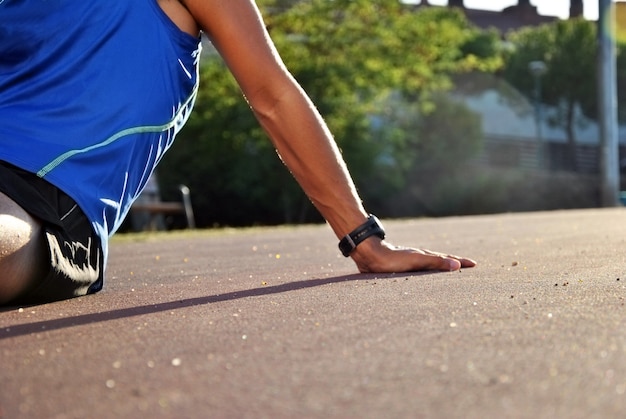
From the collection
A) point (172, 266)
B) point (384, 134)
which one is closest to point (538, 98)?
point (384, 134)

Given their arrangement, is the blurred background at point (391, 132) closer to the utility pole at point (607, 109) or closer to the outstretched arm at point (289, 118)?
the utility pole at point (607, 109)

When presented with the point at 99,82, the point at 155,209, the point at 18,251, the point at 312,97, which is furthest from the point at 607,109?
the point at 18,251

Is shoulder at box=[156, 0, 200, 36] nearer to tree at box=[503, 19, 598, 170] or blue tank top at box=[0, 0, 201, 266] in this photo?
blue tank top at box=[0, 0, 201, 266]

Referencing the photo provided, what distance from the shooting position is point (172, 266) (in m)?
5.14

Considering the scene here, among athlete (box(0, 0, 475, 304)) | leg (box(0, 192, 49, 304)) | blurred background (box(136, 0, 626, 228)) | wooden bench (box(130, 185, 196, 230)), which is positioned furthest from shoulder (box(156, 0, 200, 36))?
blurred background (box(136, 0, 626, 228))

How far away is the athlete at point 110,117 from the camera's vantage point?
10.5 ft

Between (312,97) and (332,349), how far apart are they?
24.9 m

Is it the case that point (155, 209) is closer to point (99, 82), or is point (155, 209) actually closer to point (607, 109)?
point (607, 109)

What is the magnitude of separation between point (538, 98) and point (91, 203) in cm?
3663

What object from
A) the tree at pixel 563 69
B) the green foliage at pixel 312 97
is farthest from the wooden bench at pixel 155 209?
the tree at pixel 563 69

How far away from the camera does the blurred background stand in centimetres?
2672

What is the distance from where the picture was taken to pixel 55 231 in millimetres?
3172

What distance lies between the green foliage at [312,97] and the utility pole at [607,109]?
18.0ft

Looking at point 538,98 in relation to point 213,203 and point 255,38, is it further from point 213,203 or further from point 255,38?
point 255,38
